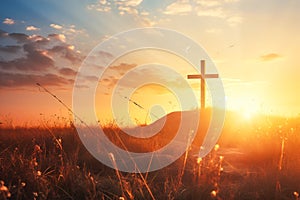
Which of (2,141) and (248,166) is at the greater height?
(2,141)

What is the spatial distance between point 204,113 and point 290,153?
20.1 feet

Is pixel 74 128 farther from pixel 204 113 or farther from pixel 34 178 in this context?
pixel 204 113

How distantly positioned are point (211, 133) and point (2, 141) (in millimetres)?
8017

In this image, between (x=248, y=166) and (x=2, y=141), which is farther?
(x=2, y=141)

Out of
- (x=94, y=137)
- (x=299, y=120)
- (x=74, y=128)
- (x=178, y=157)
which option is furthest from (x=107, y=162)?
(x=299, y=120)

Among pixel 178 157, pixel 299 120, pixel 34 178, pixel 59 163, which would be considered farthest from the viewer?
pixel 299 120

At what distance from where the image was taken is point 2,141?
912 centimetres

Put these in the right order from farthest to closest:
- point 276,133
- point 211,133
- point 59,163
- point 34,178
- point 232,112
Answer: point 232,112 → point 211,133 → point 276,133 → point 59,163 → point 34,178

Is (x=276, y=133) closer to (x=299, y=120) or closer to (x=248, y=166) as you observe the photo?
(x=248, y=166)

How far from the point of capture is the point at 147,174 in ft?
21.4

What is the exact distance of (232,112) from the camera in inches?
677

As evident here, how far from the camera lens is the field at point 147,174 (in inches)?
187

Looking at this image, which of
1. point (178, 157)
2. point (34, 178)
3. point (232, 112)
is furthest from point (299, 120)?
point (34, 178)

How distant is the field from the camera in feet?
15.5
